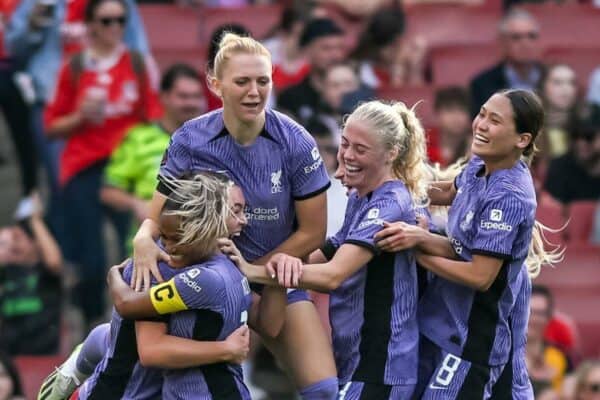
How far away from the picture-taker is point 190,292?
6.23 m

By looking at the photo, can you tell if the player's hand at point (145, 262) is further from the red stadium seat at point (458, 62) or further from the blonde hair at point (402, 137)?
the red stadium seat at point (458, 62)

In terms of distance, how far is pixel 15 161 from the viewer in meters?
11.6

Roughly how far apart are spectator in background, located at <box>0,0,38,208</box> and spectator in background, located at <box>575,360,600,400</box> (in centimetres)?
341

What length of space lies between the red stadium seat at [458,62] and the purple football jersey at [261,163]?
5.27 meters

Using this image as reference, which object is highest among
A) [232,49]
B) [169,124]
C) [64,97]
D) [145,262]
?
[232,49]

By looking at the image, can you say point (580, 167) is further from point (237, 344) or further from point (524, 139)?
point (237, 344)

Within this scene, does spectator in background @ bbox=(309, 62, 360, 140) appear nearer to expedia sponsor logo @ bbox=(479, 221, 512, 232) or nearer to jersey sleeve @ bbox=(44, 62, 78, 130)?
jersey sleeve @ bbox=(44, 62, 78, 130)

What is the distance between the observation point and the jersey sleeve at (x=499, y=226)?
6.59 metres

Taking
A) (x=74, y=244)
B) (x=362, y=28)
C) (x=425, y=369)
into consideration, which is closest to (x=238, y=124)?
(x=425, y=369)

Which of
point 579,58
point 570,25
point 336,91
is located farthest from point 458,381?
point 570,25

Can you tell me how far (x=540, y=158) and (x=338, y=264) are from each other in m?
4.71

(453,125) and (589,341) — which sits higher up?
(453,125)

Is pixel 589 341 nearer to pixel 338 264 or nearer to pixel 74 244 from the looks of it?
pixel 74 244

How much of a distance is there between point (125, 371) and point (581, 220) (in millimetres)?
5270
